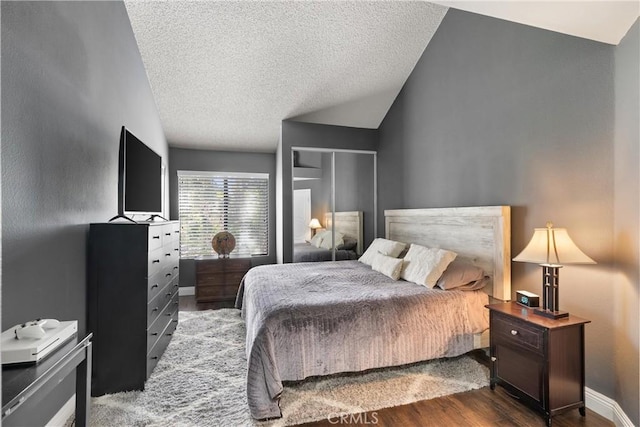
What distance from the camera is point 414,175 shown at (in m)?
4.07

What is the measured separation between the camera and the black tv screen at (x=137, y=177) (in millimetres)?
2598

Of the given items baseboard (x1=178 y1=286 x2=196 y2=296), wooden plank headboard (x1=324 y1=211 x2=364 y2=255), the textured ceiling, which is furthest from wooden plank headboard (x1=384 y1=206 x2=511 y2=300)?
baseboard (x1=178 y1=286 x2=196 y2=296)

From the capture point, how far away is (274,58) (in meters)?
3.48

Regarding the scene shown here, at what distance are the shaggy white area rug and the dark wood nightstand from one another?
172 centimetres

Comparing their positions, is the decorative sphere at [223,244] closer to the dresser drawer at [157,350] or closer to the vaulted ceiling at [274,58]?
the vaulted ceiling at [274,58]

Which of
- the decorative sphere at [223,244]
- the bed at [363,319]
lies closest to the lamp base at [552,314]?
the bed at [363,319]

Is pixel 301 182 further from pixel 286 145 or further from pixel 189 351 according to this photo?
pixel 189 351

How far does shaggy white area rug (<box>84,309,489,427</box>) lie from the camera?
1919 millimetres

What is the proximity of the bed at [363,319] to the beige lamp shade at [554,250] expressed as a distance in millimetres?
563

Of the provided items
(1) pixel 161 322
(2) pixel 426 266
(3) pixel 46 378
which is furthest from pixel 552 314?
(1) pixel 161 322

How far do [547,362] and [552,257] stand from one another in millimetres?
626

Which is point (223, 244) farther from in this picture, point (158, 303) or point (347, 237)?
point (158, 303)

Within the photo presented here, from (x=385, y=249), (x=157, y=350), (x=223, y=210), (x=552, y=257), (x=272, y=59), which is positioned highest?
(x=272, y=59)

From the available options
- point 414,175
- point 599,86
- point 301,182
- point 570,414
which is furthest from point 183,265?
point 599,86
